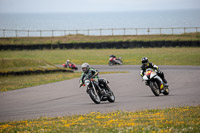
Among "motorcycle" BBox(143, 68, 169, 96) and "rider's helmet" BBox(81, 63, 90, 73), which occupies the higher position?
"rider's helmet" BBox(81, 63, 90, 73)

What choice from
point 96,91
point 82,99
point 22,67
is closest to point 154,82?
point 96,91

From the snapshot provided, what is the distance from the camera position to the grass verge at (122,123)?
848cm

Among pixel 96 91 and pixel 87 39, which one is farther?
pixel 87 39

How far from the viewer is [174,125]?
28.2 ft

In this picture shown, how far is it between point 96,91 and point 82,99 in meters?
1.80

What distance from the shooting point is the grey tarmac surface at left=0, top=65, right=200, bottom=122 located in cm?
1288

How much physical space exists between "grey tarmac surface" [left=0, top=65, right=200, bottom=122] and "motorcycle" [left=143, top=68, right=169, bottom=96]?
269 millimetres

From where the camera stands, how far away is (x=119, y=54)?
45625mm

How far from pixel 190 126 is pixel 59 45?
149 feet

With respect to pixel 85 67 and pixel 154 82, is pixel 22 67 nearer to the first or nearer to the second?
pixel 154 82

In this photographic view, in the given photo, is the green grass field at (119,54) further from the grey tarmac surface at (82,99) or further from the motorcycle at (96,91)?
the motorcycle at (96,91)

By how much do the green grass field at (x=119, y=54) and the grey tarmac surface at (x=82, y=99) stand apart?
1568cm

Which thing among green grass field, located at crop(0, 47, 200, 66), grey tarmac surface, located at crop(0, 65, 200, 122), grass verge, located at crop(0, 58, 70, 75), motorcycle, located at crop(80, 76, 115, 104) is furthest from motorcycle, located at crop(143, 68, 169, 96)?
green grass field, located at crop(0, 47, 200, 66)

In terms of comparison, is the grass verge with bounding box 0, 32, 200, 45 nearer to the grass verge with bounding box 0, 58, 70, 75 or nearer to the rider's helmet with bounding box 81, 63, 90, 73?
the grass verge with bounding box 0, 58, 70, 75
